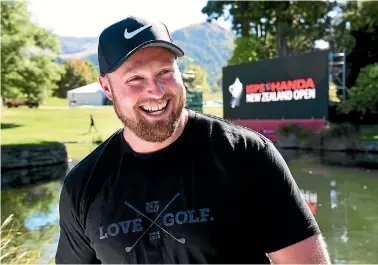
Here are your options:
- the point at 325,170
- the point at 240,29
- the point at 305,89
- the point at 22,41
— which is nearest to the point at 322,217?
the point at 325,170

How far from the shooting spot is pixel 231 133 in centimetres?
183

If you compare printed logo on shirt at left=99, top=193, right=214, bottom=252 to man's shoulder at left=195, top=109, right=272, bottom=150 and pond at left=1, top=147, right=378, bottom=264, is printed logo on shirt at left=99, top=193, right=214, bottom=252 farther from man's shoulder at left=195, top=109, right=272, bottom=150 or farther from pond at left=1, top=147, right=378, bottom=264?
pond at left=1, top=147, right=378, bottom=264

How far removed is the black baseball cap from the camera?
72.3 inches

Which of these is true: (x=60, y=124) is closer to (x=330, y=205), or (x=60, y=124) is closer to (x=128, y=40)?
(x=330, y=205)

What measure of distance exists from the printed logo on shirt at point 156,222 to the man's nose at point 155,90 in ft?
1.28

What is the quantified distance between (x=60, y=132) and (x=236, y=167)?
1407 inches

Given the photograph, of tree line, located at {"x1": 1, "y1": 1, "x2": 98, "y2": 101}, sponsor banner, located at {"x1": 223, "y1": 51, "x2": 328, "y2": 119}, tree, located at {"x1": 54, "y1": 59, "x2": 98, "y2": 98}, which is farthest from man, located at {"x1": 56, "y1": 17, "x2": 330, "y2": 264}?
tree, located at {"x1": 54, "y1": 59, "x2": 98, "y2": 98}

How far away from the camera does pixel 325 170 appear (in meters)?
17.8

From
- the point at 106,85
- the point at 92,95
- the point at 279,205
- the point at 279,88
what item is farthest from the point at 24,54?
the point at 279,205

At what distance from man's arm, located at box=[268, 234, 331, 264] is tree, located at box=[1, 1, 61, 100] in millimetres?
22765

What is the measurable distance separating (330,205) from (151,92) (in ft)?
36.2

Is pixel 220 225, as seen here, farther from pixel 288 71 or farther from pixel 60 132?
pixel 60 132

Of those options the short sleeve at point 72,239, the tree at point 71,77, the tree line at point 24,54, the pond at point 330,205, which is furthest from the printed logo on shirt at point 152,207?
the tree at point 71,77

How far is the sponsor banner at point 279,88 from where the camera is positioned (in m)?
25.1
